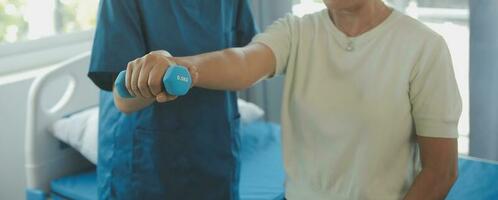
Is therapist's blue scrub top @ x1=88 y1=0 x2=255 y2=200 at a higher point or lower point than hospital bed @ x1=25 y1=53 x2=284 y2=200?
higher

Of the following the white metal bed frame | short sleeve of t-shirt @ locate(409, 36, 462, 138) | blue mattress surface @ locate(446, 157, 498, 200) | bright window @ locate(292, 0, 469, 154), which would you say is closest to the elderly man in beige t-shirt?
short sleeve of t-shirt @ locate(409, 36, 462, 138)

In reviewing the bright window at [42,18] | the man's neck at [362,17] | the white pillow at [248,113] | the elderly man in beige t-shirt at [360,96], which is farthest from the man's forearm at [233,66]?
the bright window at [42,18]

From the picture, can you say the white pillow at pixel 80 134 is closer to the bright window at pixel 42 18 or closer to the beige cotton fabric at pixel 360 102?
the bright window at pixel 42 18

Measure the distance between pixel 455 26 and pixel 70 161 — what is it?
1.34 m

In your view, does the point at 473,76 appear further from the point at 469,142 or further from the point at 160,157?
the point at 160,157

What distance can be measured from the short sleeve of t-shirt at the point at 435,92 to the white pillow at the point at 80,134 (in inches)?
47.5

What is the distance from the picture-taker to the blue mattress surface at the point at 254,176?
187 cm

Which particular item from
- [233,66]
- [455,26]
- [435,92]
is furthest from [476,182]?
[233,66]

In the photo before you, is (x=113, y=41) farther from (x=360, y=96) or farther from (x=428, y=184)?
(x=428, y=184)

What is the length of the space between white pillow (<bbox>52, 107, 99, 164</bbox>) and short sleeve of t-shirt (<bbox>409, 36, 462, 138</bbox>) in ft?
3.96

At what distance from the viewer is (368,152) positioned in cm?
97

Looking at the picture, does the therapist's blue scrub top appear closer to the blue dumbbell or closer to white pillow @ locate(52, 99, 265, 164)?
the blue dumbbell

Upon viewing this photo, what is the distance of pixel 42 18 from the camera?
7.76 ft

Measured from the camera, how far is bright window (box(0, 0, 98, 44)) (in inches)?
88.1
